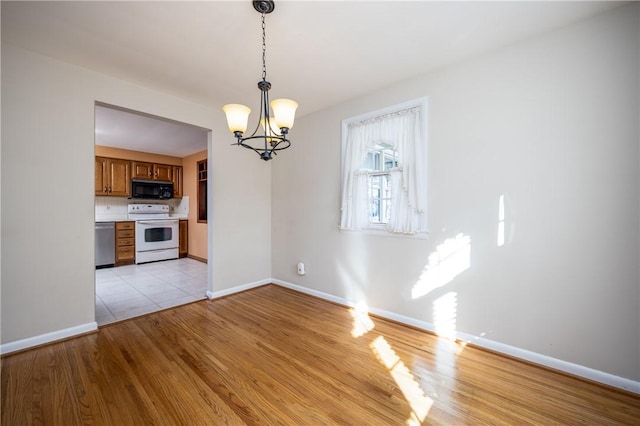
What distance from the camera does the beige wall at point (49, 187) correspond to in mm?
2234

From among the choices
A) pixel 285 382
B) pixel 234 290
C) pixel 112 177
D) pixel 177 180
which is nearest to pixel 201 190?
→ pixel 177 180

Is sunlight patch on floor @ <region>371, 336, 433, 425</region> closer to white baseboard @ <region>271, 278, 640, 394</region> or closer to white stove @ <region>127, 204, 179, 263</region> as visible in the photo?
white baseboard @ <region>271, 278, 640, 394</region>

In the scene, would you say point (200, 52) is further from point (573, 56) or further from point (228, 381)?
point (573, 56)

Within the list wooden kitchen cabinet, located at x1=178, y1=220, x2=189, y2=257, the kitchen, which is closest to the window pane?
the kitchen

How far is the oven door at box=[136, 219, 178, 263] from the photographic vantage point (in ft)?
19.0

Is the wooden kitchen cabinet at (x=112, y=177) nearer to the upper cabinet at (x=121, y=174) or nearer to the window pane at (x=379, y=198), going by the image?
the upper cabinet at (x=121, y=174)

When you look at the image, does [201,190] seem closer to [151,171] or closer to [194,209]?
[194,209]

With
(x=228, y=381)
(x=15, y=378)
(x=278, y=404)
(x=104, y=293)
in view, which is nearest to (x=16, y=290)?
(x=15, y=378)

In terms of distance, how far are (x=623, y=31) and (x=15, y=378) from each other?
4.84 m

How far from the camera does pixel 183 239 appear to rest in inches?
261

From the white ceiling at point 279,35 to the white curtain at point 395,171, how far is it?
0.46 metres

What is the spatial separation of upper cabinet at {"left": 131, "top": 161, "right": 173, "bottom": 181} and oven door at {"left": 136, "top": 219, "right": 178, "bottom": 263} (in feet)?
3.49

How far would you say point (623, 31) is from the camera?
1788 mm

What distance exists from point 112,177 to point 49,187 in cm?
385
